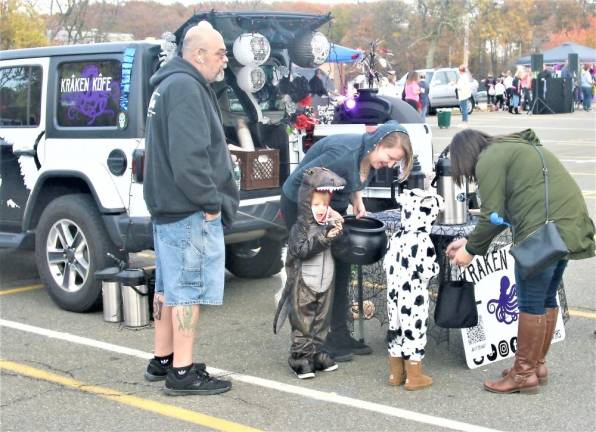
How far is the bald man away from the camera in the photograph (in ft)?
15.4

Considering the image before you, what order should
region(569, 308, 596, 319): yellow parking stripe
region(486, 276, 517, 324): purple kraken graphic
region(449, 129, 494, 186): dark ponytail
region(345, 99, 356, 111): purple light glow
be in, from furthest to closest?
region(345, 99, 356, 111): purple light glow < region(569, 308, 596, 319): yellow parking stripe < region(486, 276, 517, 324): purple kraken graphic < region(449, 129, 494, 186): dark ponytail

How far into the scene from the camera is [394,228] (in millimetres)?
5703

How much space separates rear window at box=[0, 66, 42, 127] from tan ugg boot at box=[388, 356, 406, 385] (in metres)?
3.49

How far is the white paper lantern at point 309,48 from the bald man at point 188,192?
2.40m

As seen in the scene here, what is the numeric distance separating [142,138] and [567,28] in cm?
8472

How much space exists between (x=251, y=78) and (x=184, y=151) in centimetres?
247

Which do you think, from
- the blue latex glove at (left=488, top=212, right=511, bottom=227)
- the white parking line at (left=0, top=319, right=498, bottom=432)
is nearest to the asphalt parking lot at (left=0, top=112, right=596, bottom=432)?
the white parking line at (left=0, top=319, right=498, bottom=432)

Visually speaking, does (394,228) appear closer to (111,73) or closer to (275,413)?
(275,413)

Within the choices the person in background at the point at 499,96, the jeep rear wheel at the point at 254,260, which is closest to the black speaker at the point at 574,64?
the person in background at the point at 499,96

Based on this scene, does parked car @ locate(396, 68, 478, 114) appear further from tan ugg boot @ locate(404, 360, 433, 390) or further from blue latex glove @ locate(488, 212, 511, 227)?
blue latex glove @ locate(488, 212, 511, 227)

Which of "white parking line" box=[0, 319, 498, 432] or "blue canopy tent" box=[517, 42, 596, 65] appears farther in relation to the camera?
"blue canopy tent" box=[517, 42, 596, 65]

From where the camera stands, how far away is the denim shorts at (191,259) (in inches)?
192

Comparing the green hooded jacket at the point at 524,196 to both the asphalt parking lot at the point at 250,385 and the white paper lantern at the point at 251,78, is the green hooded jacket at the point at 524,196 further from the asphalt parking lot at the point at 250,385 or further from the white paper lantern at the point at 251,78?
the white paper lantern at the point at 251,78

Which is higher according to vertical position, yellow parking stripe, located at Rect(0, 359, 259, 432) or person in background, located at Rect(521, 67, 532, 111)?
person in background, located at Rect(521, 67, 532, 111)
